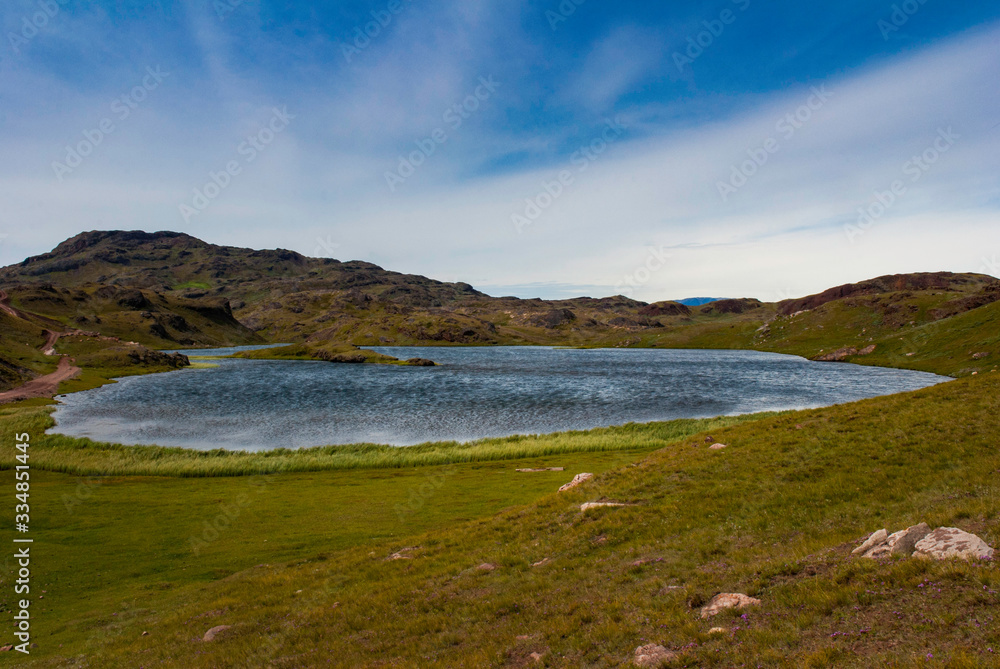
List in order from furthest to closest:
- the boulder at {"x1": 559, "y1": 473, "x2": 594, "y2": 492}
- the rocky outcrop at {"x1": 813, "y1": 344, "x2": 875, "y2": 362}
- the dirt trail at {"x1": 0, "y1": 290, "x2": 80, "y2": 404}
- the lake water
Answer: the rocky outcrop at {"x1": 813, "y1": 344, "x2": 875, "y2": 362} < the dirt trail at {"x1": 0, "y1": 290, "x2": 80, "y2": 404} < the lake water < the boulder at {"x1": 559, "y1": 473, "x2": 594, "y2": 492}

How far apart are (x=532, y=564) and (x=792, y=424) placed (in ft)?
82.8

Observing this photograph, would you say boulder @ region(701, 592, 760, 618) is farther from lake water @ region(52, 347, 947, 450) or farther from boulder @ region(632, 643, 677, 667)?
lake water @ region(52, 347, 947, 450)

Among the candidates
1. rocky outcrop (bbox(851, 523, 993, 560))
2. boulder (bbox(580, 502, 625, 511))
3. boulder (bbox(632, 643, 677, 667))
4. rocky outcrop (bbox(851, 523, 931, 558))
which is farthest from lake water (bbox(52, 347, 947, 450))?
rocky outcrop (bbox(851, 523, 993, 560))

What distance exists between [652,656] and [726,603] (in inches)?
129

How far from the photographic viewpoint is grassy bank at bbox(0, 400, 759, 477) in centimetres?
5069

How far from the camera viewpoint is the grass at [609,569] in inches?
459

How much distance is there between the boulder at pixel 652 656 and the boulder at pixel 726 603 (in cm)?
210

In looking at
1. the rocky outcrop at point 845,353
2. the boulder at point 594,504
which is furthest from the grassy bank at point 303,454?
the rocky outcrop at point 845,353

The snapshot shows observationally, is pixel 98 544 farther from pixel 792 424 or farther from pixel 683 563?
pixel 792 424

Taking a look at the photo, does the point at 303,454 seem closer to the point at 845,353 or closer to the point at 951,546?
the point at 951,546

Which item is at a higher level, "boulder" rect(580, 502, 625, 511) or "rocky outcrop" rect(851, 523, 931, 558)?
"rocky outcrop" rect(851, 523, 931, 558)

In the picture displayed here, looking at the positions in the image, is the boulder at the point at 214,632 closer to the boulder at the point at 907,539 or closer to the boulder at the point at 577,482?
the boulder at the point at 577,482

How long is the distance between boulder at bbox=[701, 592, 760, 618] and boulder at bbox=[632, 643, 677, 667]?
2099mm

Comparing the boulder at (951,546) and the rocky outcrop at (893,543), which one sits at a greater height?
the boulder at (951,546)
